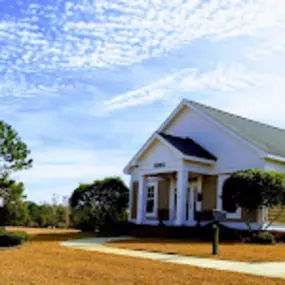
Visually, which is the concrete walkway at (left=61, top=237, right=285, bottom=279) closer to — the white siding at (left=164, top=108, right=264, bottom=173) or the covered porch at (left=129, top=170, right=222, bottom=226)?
the covered porch at (left=129, top=170, right=222, bottom=226)

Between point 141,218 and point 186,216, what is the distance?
2509 mm

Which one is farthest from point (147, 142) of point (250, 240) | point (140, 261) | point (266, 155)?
point (140, 261)

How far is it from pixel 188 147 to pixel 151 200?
5.39m

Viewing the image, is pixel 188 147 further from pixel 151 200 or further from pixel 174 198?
pixel 151 200

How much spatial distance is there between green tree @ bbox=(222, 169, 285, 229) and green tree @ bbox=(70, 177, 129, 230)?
438 inches

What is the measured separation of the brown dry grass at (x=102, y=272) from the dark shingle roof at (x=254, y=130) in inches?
481

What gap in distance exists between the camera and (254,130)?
85.4 feet

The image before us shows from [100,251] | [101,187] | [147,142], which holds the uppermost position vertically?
[147,142]

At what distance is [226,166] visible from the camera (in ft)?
77.4

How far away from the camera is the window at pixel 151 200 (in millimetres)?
27745

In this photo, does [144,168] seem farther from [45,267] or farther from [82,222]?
[45,267]

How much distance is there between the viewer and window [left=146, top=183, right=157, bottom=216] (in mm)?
27745

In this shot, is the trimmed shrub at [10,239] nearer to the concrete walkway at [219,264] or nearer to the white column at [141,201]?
the concrete walkway at [219,264]

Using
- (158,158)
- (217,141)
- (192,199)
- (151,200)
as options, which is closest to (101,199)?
(151,200)
